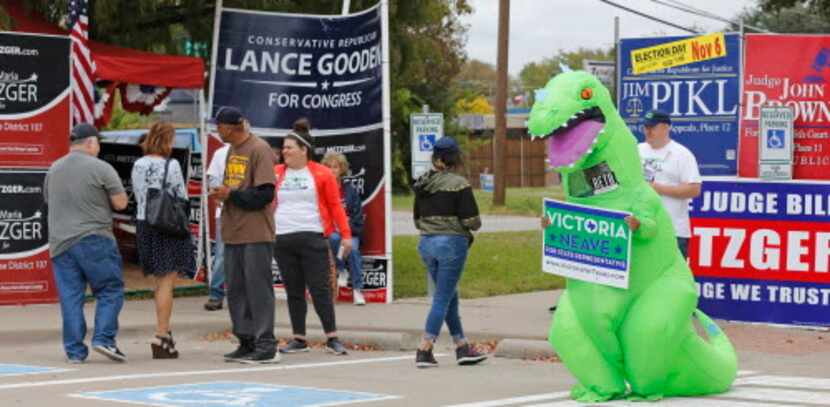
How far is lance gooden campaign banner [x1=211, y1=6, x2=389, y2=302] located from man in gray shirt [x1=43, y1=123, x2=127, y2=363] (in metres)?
4.77

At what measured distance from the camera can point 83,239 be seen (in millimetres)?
11945

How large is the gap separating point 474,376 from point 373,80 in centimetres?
584

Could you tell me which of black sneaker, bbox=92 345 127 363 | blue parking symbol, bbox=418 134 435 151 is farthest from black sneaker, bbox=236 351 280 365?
blue parking symbol, bbox=418 134 435 151

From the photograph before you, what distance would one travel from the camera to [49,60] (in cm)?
1586

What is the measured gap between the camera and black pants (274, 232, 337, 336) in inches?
496

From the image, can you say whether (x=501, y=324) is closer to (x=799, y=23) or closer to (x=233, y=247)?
(x=233, y=247)

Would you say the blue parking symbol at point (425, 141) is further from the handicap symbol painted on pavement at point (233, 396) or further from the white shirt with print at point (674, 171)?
the handicap symbol painted on pavement at point (233, 396)

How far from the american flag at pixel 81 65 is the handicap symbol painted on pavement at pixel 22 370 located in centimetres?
473

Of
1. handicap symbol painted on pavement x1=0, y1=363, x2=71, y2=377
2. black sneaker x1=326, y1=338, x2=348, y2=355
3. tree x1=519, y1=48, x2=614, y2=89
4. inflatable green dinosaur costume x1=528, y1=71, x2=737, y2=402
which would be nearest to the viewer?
inflatable green dinosaur costume x1=528, y1=71, x2=737, y2=402

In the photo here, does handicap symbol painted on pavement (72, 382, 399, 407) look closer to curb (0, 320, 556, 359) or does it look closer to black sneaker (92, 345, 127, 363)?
black sneaker (92, 345, 127, 363)

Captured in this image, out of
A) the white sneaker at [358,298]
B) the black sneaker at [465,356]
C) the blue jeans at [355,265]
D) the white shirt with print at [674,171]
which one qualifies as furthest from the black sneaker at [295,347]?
the white shirt with print at [674,171]

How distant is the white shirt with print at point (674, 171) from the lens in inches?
516

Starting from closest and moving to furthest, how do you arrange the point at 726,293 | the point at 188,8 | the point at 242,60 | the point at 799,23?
the point at 726,293 < the point at 242,60 < the point at 188,8 < the point at 799,23

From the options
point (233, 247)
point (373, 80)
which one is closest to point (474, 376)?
point (233, 247)
